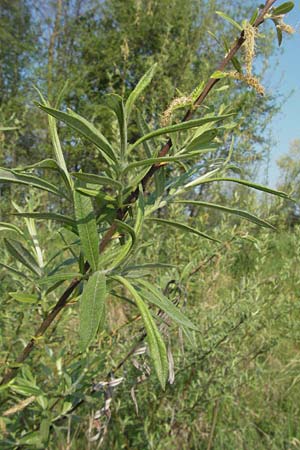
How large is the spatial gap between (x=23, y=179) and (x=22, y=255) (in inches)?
4.9

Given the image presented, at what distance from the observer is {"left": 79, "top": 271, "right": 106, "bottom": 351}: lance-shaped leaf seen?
29 centimetres

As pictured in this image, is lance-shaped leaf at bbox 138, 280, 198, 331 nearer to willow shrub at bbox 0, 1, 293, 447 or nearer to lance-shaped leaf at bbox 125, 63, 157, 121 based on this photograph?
willow shrub at bbox 0, 1, 293, 447

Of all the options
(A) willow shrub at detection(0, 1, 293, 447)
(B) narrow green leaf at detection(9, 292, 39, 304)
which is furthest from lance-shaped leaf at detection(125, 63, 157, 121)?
(B) narrow green leaf at detection(9, 292, 39, 304)

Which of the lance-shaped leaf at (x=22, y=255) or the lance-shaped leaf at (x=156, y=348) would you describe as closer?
the lance-shaped leaf at (x=156, y=348)

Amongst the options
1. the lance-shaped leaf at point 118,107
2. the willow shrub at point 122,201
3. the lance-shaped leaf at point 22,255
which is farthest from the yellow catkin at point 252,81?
the lance-shaped leaf at point 22,255

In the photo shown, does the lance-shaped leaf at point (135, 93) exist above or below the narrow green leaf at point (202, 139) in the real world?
above

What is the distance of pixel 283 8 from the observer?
39cm

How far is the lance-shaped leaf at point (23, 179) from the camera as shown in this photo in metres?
0.35

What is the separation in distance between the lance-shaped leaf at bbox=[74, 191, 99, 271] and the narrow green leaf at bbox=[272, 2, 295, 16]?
255 mm

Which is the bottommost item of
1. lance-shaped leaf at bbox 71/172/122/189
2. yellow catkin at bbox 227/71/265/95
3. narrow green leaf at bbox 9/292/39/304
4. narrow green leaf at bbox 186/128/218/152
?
narrow green leaf at bbox 9/292/39/304

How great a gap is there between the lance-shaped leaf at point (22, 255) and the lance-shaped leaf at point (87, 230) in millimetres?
127

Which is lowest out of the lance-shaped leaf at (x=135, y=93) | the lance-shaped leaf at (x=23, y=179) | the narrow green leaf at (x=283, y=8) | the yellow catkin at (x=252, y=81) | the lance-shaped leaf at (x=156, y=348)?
the lance-shaped leaf at (x=156, y=348)

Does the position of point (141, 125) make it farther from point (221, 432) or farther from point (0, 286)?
point (221, 432)

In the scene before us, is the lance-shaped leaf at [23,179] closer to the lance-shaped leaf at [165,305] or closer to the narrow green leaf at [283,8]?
the lance-shaped leaf at [165,305]
